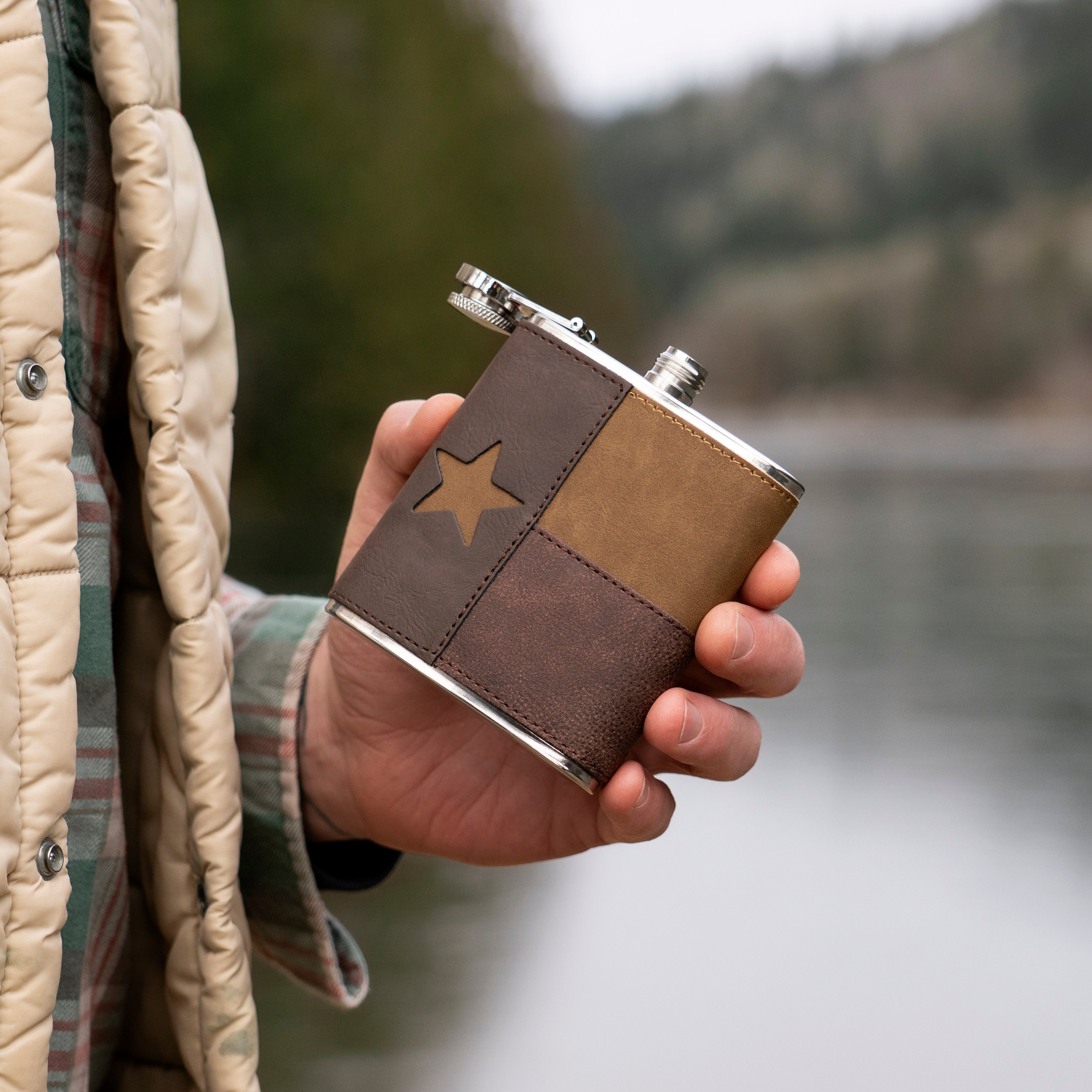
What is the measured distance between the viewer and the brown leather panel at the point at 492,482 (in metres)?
0.68

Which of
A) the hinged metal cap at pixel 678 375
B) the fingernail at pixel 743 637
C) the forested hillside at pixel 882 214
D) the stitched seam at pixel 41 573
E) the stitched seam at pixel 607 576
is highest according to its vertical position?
the forested hillside at pixel 882 214

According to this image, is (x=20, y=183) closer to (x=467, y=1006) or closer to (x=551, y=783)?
(x=551, y=783)

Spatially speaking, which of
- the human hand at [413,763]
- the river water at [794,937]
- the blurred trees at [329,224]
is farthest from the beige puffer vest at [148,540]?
the blurred trees at [329,224]

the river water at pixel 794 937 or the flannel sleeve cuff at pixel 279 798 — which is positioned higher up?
the flannel sleeve cuff at pixel 279 798

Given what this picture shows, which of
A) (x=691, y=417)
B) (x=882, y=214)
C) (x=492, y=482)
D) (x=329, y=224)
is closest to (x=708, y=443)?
(x=691, y=417)

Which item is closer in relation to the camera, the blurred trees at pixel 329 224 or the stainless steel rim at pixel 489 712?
the stainless steel rim at pixel 489 712

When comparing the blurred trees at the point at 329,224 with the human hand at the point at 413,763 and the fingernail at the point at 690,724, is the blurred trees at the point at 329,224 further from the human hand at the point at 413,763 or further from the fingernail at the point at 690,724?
the fingernail at the point at 690,724

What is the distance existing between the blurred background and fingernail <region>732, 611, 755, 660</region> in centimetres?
136

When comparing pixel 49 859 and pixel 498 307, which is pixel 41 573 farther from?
pixel 498 307

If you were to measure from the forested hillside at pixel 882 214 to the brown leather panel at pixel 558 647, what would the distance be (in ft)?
63.4

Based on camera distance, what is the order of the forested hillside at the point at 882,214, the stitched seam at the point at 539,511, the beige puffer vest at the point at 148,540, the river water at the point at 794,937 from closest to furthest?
the beige puffer vest at the point at 148,540 < the stitched seam at the point at 539,511 < the river water at the point at 794,937 < the forested hillside at the point at 882,214

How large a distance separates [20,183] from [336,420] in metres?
9.18

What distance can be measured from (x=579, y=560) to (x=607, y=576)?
0.06ft

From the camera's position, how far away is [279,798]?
85 cm
